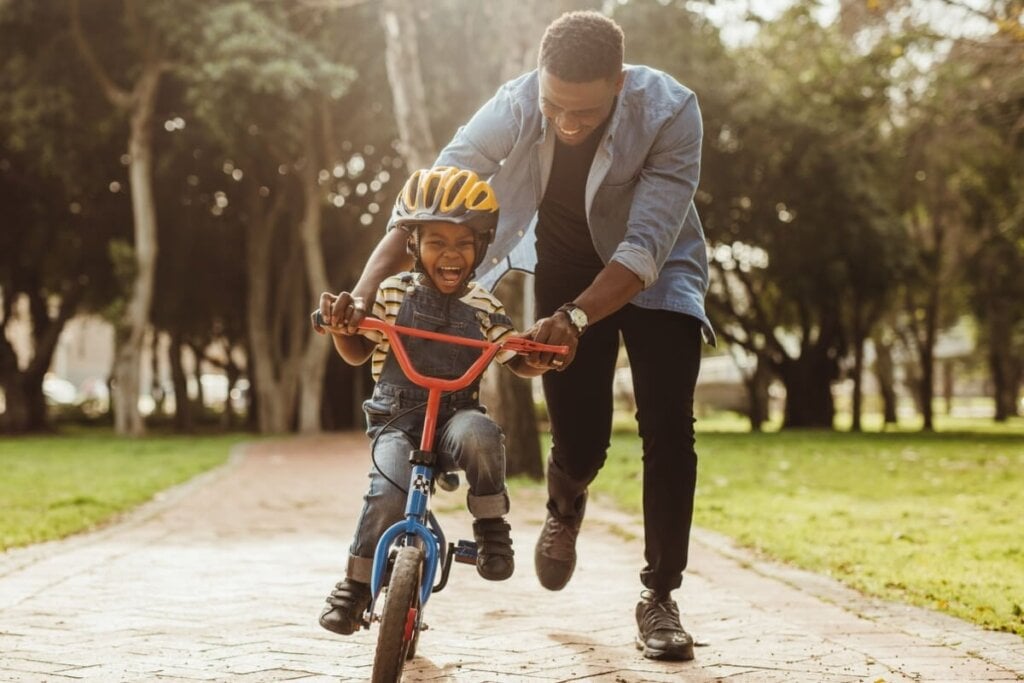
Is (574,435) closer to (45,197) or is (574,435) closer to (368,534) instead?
(368,534)

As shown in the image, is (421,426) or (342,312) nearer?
(342,312)

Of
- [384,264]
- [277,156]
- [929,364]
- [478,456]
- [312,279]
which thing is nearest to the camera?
[478,456]

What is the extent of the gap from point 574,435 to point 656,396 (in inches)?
17.1

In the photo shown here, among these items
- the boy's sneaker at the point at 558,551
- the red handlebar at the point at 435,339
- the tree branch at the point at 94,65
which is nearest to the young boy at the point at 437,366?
the red handlebar at the point at 435,339

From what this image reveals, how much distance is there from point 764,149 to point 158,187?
12.7m

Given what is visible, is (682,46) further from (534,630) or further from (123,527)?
(534,630)

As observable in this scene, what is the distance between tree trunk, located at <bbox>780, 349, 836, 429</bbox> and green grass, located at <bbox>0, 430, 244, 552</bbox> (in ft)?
46.6

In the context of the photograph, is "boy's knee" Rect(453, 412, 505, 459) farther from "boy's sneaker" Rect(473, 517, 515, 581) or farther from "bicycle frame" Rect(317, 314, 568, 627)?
"boy's sneaker" Rect(473, 517, 515, 581)

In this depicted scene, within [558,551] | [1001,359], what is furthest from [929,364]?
[558,551]

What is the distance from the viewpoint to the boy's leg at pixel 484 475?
3600 millimetres

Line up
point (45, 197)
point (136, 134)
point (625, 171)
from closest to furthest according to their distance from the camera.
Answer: point (625, 171)
point (136, 134)
point (45, 197)

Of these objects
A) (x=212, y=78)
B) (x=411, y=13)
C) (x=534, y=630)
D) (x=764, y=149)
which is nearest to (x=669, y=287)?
(x=534, y=630)

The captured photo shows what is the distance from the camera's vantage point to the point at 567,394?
449 centimetres

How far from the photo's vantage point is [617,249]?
391 cm
